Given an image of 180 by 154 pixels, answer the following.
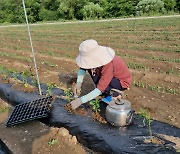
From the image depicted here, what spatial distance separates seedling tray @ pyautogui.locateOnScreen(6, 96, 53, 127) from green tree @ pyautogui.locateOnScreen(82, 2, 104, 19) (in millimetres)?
22868

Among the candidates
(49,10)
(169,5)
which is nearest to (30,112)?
(169,5)

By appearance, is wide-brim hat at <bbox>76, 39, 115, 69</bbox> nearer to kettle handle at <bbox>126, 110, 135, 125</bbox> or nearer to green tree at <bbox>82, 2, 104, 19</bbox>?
kettle handle at <bbox>126, 110, 135, 125</bbox>

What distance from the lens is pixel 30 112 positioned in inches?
156

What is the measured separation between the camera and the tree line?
24.2 metres

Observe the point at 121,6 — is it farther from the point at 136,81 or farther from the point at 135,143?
the point at 135,143

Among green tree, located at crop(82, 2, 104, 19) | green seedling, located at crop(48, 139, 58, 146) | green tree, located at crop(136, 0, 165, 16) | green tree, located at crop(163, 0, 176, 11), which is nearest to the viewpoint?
green seedling, located at crop(48, 139, 58, 146)

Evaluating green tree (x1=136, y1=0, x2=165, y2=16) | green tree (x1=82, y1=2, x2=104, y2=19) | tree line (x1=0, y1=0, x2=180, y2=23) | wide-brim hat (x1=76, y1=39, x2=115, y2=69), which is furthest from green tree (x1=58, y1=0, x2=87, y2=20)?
wide-brim hat (x1=76, y1=39, x2=115, y2=69)

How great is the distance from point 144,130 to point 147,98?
4.54ft

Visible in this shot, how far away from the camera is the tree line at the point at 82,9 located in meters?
24.2

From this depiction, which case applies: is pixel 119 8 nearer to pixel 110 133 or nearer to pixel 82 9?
pixel 82 9

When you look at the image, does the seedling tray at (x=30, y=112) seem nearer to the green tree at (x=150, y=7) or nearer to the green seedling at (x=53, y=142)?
the green seedling at (x=53, y=142)

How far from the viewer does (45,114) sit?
3908 mm

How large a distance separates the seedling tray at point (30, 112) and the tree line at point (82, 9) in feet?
69.6

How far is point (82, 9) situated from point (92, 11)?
1.85 meters
